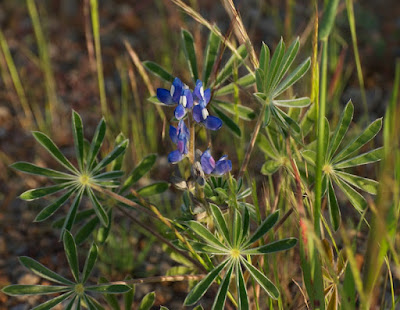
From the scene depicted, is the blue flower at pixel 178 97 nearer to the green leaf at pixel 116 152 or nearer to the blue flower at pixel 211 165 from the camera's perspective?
the blue flower at pixel 211 165

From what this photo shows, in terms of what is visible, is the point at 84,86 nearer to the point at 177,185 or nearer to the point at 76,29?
the point at 76,29

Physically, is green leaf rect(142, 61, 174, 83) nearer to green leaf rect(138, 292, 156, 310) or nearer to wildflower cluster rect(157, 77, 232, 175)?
wildflower cluster rect(157, 77, 232, 175)

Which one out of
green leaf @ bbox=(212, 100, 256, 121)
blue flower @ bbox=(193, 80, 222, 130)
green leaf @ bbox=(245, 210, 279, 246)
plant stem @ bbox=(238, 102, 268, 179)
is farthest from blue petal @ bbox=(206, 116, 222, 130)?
green leaf @ bbox=(212, 100, 256, 121)

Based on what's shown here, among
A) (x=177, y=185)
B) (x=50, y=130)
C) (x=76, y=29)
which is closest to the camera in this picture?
(x=177, y=185)

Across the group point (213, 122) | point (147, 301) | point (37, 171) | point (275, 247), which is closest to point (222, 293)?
point (275, 247)

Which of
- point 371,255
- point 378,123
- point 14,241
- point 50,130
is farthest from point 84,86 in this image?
point 371,255

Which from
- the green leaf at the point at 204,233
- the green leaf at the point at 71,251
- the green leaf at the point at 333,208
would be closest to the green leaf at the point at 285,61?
the green leaf at the point at 333,208

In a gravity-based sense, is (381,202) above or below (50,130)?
below
